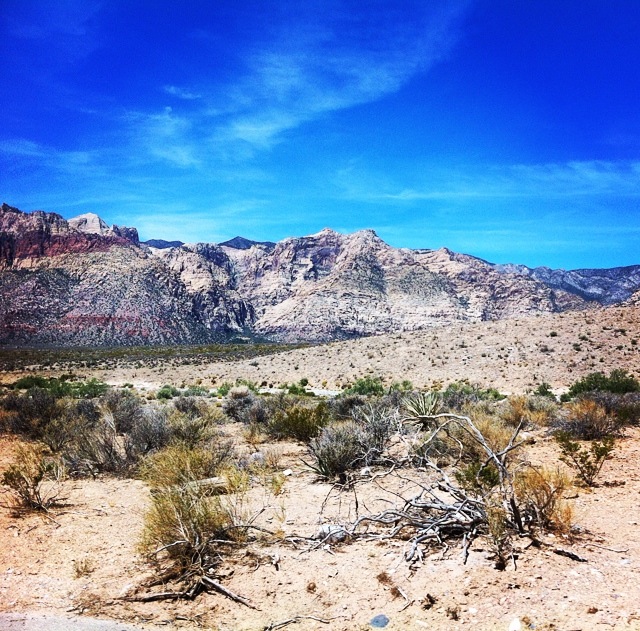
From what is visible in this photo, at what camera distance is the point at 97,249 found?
132m

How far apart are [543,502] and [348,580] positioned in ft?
7.30

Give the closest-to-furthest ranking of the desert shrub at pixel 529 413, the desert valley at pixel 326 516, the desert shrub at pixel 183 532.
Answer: the desert valley at pixel 326 516
the desert shrub at pixel 183 532
the desert shrub at pixel 529 413

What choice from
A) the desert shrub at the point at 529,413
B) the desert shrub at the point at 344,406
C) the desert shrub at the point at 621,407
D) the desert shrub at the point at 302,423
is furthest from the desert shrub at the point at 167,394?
the desert shrub at the point at 621,407

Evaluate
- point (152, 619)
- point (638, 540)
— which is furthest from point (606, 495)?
point (152, 619)

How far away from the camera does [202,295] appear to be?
18450 centimetres

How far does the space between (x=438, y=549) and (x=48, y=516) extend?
5.50m

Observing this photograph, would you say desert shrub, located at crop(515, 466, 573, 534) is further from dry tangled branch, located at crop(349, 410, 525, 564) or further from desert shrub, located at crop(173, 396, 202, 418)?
desert shrub, located at crop(173, 396, 202, 418)

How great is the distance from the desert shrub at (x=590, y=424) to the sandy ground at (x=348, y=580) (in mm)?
3263

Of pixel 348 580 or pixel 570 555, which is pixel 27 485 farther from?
pixel 570 555

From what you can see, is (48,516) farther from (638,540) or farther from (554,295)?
(554,295)

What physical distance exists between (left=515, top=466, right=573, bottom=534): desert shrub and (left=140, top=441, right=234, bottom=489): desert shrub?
155 inches

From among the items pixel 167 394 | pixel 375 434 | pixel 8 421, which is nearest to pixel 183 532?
pixel 375 434

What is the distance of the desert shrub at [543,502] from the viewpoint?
4883 millimetres

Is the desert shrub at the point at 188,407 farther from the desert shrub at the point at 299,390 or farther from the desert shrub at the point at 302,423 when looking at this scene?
the desert shrub at the point at 299,390
